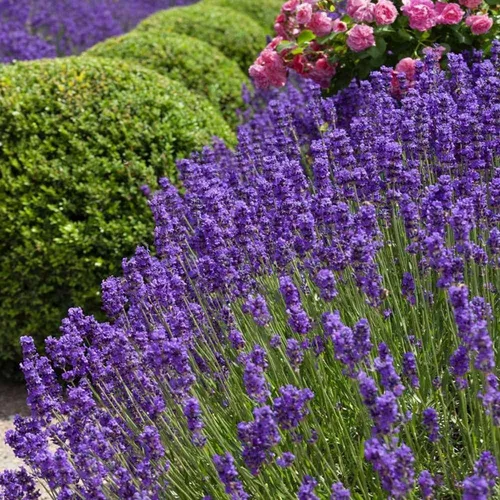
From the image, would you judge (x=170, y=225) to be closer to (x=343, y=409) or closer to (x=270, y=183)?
(x=270, y=183)

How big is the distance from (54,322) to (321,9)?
7.90 ft

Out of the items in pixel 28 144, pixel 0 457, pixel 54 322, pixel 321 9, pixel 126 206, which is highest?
pixel 321 9

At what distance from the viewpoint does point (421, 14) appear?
14.2 feet

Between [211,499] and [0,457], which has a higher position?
[211,499]

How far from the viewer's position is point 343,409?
2762mm

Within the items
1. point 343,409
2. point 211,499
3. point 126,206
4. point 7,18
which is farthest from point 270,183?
point 7,18

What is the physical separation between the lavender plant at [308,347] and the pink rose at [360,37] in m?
0.83

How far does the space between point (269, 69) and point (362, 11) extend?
2.29ft

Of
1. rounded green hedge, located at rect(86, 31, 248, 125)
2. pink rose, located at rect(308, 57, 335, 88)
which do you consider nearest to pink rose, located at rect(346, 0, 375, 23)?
pink rose, located at rect(308, 57, 335, 88)

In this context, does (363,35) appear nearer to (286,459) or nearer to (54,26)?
(286,459)

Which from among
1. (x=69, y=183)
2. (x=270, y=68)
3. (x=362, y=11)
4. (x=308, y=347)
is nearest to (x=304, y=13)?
(x=362, y=11)

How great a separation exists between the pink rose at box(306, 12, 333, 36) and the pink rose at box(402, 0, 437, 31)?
44cm

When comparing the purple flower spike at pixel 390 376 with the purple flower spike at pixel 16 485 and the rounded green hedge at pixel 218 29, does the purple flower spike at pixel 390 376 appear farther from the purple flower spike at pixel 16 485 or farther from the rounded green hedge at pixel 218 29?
the rounded green hedge at pixel 218 29

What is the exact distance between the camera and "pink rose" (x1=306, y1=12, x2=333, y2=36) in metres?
4.60
